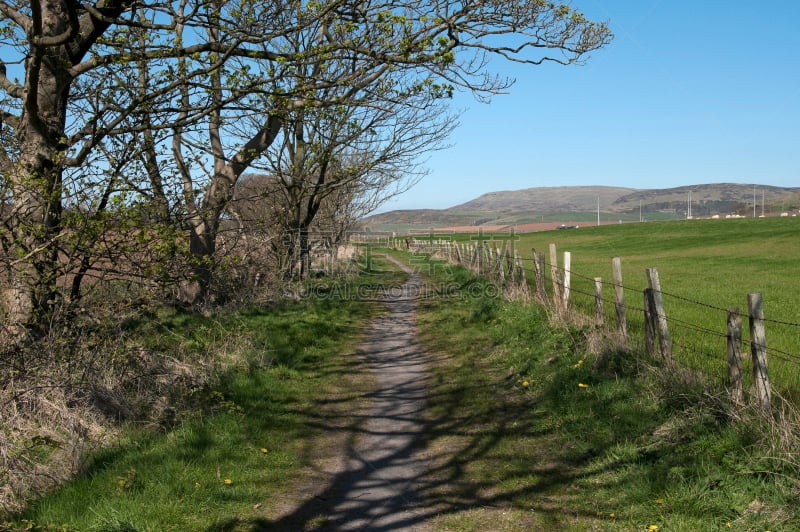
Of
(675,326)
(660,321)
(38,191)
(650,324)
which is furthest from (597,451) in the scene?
(675,326)

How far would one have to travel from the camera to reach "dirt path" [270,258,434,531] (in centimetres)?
520

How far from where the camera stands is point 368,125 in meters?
19.9

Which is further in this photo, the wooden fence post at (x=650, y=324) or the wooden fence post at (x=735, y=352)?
the wooden fence post at (x=650, y=324)

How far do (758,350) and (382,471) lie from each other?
12.5 ft

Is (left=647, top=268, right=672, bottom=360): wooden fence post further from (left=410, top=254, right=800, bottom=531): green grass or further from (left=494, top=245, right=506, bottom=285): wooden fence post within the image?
(left=494, top=245, right=506, bottom=285): wooden fence post

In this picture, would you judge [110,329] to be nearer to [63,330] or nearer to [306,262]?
[63,330]

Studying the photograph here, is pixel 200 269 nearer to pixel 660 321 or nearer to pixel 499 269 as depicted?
pixel 660 321

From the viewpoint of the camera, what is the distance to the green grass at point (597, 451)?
490cm

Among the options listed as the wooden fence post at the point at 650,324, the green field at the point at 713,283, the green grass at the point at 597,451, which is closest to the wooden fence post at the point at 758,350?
the green grass at the point at 597,451

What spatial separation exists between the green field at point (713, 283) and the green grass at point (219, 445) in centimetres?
493

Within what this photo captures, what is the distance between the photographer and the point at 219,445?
21.6 ft

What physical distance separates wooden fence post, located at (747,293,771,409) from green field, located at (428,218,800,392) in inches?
24.9

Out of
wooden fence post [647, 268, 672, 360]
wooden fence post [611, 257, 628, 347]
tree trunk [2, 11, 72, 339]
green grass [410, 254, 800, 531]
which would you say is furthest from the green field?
tree trunk [2, 11, 72, 339]

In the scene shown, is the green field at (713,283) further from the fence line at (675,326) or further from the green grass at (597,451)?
the green grass at (597,451)
